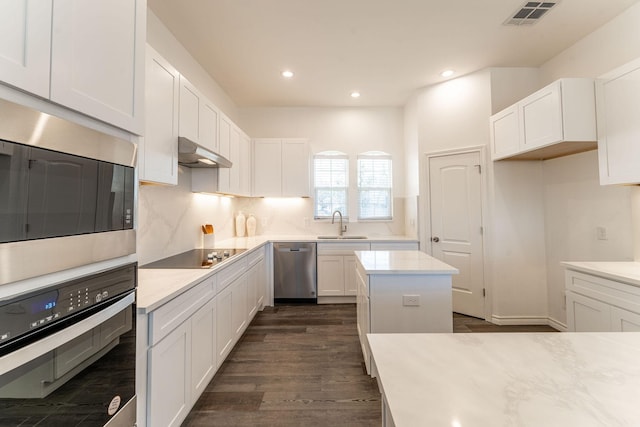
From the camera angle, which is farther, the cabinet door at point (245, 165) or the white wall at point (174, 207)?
the cabinet door at point (245, 165)

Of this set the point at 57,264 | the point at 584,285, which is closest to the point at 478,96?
the point at 584,285

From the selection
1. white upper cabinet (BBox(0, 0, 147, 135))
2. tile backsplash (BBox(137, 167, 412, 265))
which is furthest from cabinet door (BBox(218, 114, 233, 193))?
white upper cabinet (BBox(0, 0, 147, 135))

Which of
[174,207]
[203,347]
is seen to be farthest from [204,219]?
[203,347]

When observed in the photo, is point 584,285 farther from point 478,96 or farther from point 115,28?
point 115,28

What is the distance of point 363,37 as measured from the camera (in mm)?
2631

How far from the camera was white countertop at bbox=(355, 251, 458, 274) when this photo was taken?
1876 millimetres

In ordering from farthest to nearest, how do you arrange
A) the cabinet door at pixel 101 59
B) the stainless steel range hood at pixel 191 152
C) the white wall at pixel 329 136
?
the white wall at pixel 329 136 → the stainless steel range hood at pixel 191 152 → the cabinet door at pixel 101 59

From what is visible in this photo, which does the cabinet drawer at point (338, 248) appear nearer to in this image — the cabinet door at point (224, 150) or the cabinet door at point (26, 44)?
the cabinet door at point (224, 150)

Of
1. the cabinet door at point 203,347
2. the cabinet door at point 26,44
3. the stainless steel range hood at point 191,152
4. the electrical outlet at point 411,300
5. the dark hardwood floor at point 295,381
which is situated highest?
the stainless steel range hood at point 191,152

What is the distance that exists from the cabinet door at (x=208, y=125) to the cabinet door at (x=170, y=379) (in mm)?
1701

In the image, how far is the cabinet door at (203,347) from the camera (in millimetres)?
1689

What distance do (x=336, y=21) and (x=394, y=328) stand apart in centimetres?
265

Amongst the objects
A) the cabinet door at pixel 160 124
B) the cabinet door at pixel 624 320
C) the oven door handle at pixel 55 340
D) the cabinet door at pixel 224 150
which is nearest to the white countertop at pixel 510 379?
the oven door handle at pixel 55 340

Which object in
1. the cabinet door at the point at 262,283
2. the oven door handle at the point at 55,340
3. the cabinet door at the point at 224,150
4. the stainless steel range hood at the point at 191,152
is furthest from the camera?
the cabinet door at the point at 262,283
